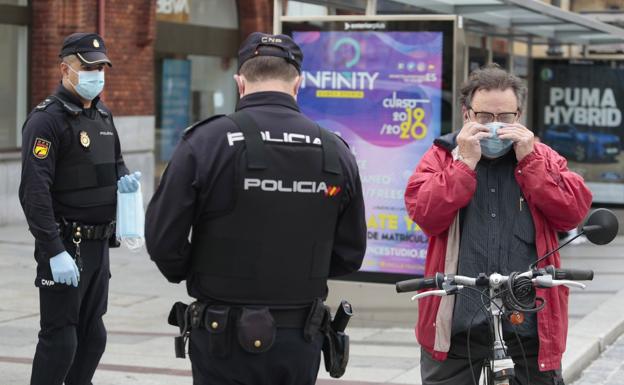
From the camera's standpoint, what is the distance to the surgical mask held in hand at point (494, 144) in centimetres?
455

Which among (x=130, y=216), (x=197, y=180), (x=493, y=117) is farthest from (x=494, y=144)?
(x=130, y=216)

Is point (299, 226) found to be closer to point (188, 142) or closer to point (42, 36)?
point (188, 142)

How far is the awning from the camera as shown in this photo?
442 inches

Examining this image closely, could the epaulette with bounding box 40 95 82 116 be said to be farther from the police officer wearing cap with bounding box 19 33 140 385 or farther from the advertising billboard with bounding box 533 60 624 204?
the advertising billboard with bounding box 533 60 624 204

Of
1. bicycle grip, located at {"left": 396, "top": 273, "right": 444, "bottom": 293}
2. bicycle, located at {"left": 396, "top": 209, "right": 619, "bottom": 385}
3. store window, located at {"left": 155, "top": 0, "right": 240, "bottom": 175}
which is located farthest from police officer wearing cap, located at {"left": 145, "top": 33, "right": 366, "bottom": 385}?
store window, located at {"left": 155, "top": 0, "right": 240, "bottom": 175}

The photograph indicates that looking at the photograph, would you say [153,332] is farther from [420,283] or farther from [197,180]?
[197,180]

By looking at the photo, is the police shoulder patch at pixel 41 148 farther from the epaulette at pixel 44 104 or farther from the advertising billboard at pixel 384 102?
the advertising billboard at pixel 384 102

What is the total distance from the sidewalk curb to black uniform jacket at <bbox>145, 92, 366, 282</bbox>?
4415 mm

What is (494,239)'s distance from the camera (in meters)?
4.67

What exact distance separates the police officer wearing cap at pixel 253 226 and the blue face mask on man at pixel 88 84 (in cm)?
227

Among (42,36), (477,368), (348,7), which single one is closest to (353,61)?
(348,7)

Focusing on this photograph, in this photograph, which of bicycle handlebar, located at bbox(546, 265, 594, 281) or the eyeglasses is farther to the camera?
the eyeglasses

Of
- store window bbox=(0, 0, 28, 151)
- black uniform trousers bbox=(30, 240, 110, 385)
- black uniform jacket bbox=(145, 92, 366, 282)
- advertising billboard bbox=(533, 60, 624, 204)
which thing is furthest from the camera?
advertising billboard bbox=(533, 60, 624, 204)

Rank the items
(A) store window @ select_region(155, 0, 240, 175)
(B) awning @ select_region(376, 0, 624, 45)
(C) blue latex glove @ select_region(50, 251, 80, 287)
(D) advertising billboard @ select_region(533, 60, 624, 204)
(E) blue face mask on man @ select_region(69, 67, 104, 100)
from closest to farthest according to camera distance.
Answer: (C) blue latex glove @ select_region(50, 251, 80, 287) → (E) blue face mask on man @ select_region(69, 67, 104, 100) → (B) awning @ select_region(376, 0, 624, 45) → (D) advertising billboard @ select_region(533, 60, 624, 204) → (A) store window @ select_region(155, 0, 240, 175)
